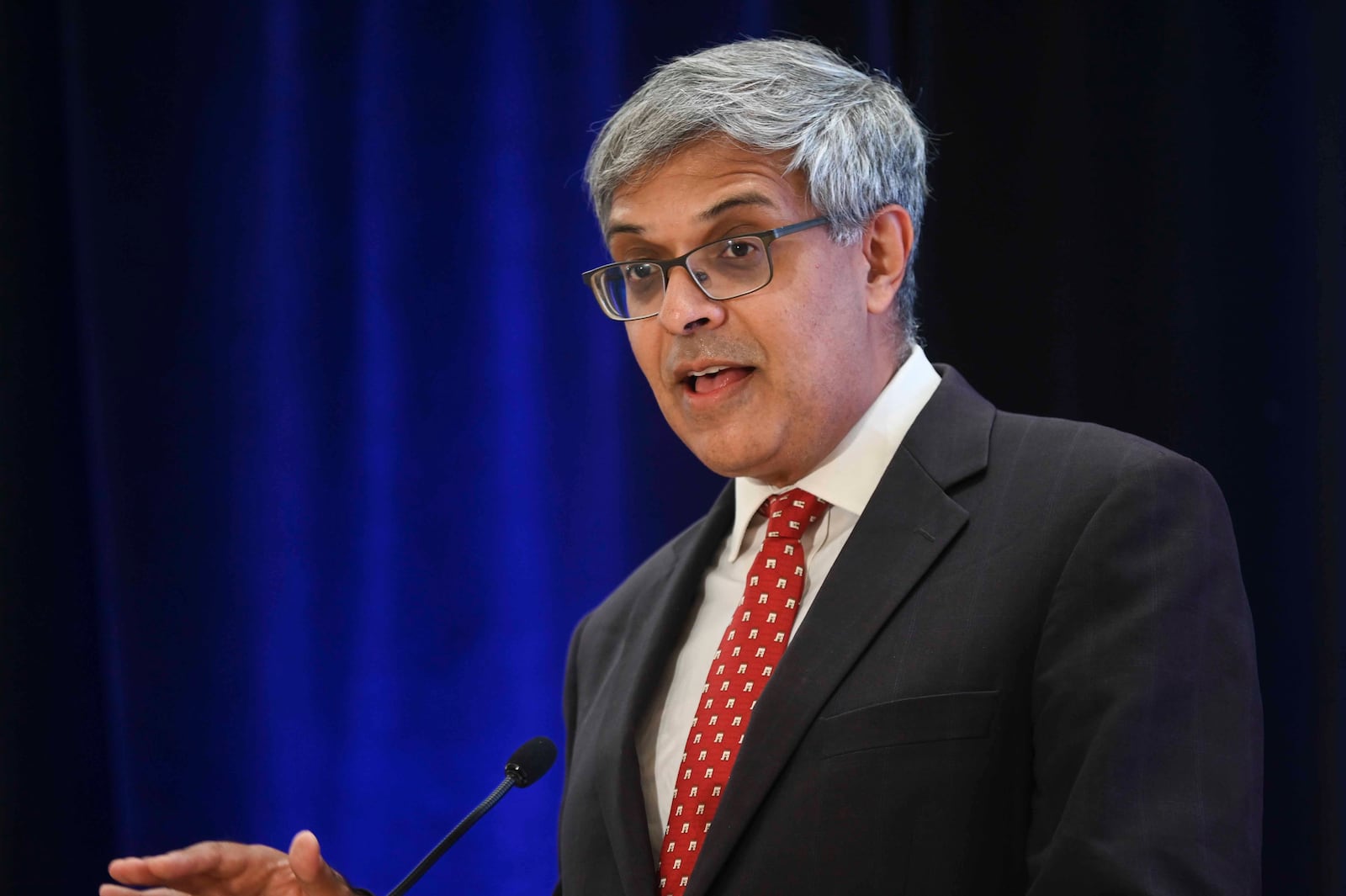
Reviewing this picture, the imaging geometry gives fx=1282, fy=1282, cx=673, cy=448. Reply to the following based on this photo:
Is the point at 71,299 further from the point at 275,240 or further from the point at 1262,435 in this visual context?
the point at 1262,435

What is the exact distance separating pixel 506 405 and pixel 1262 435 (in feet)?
4.52

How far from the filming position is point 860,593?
1.45 m

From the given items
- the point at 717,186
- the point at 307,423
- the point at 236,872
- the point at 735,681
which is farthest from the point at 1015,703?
the point at 307,423

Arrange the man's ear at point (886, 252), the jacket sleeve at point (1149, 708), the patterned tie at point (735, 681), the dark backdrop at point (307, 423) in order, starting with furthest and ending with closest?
the dark backdrop at point (307, 423), the man's ear at point (886, 252), the patterned tie at point (735, 681), the jacket sleeve at point (1149, 708)

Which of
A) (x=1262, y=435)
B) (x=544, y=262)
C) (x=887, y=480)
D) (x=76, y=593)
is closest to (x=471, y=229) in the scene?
(x=544, y=262)

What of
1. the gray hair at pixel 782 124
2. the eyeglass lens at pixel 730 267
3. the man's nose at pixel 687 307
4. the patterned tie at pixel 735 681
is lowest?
Result: the patterned tie at pixel 735 681

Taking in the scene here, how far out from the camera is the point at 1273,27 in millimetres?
1990

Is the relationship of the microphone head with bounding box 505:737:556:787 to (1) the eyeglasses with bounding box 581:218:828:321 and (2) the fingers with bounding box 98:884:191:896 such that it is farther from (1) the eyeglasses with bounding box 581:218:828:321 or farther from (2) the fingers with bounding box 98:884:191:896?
(1) the eyeglasses with bounding box 581:218:828:321

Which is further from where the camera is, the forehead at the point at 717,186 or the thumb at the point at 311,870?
the forehead at the point at 717,186

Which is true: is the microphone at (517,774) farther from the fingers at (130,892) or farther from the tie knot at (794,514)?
the tie knot at (794,514)

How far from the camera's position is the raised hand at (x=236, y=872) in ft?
4.46

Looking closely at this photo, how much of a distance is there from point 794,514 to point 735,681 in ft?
0.78

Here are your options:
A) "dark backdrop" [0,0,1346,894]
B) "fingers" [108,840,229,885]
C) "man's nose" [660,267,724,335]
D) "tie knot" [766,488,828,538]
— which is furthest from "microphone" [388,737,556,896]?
"dark backdrop" [0,0,1346,894]

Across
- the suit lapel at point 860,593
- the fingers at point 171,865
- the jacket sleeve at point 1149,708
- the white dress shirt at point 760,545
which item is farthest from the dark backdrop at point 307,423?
the jacket sleeve at point 1149,708
